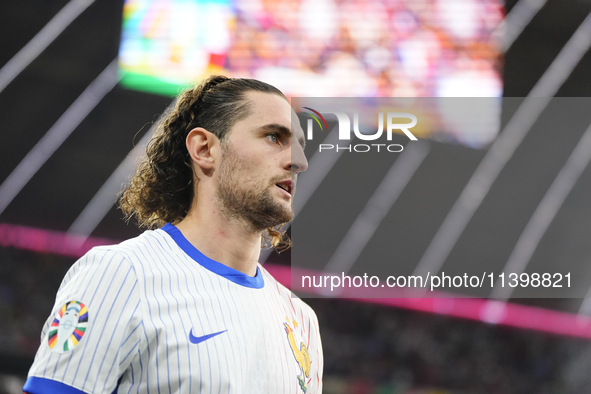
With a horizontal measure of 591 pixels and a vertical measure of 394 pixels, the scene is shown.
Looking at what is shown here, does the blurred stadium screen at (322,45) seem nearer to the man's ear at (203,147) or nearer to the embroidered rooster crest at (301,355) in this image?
the man's ear at (203,147)

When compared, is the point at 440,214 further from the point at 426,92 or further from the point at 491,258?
the point at 426,92

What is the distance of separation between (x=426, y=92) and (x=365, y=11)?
1.50 feet

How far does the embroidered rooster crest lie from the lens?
1.12m

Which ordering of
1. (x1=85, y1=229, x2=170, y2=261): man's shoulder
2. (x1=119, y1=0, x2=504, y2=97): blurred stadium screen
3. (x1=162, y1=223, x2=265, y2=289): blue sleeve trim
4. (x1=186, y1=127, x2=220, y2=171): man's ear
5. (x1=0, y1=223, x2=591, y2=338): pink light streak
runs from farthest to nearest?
(x1=119, y1=0, x2=504, y2=97): blurred stadium screen
(x1=0, y1=223, x2=591, y2=338): pink light streak
(x1=186, y1=127, x2=220, y2=171): man's ear
(x1=162, y1=223, x2=265, y2=289): blue sleeve trim
(x1=85, y1=229, x2=170, y2=261): man's shoulder

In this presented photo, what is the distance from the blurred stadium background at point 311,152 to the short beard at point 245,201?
101 cm

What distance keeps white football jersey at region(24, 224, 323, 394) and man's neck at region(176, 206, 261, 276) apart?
0.09 ft

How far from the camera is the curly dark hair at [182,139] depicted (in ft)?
4.15

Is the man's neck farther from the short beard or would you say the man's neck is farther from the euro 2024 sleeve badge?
the euro 2024 sleeve badge

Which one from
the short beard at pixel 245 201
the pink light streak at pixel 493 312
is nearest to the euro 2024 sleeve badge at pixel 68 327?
the short beard at pixel 245 201

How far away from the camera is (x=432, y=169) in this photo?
2.11 m

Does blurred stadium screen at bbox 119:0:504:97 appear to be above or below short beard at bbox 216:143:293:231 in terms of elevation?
above

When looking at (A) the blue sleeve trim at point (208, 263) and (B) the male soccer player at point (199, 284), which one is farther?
(A) the blue sleeve trim at point (208, 263)

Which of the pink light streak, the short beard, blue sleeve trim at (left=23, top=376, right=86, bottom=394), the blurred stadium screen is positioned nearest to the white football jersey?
blue sleeve trim at (left=23, top=376, right=86, bottom=394)

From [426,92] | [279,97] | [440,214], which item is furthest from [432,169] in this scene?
[279,97]
